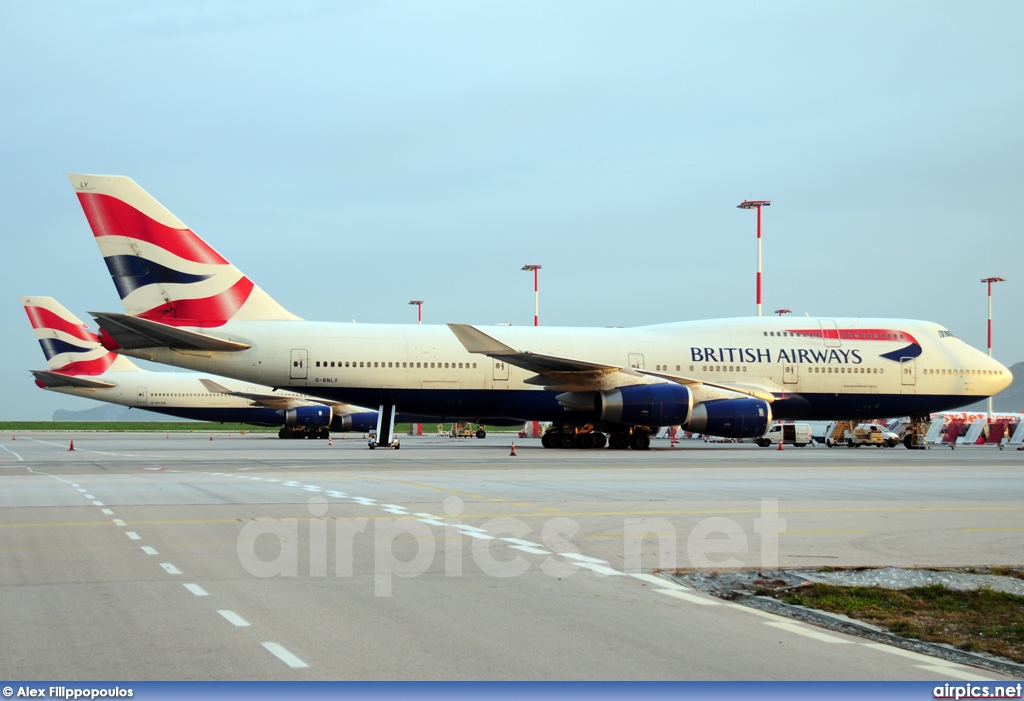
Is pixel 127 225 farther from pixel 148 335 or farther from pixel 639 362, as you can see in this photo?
pixel 639 362

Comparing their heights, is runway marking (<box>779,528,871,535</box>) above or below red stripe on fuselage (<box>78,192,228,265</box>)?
below

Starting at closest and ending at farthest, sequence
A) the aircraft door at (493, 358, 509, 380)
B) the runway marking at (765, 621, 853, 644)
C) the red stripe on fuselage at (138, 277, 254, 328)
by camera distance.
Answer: the runway marking at (765, 621, 853, 644) → the red stripe on fuselage at (138, 277, 254, 328) → the aircraft door at (493, 358, 509, 380)

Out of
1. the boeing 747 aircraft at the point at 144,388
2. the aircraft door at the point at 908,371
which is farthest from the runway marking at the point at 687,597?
the boeing 747 aircraft at the point at 144,388

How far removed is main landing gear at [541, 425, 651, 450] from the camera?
37.9 metres

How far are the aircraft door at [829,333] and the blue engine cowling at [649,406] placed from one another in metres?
7.57

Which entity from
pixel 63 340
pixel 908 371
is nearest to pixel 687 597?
pixel 908 371

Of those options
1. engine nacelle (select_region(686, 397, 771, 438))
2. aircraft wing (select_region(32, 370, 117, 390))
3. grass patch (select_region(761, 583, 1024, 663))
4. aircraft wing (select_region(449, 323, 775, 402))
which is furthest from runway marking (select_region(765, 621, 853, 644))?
aircraft wing (select_region(32, 370, 117, 390))

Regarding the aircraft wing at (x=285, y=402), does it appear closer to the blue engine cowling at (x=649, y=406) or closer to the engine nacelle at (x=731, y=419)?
the blue engine cowling at (x=649, y=406)

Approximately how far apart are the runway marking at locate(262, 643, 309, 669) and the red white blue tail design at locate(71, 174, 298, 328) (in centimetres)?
2963

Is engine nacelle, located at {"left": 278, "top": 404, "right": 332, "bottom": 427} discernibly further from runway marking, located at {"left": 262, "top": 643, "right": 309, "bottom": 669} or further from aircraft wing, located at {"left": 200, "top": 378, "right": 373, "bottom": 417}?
runway marking, located at {"left": 262, "top": 643, "right": 309, "bottom": 669}

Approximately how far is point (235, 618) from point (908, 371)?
3661cm

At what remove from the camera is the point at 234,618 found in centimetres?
716

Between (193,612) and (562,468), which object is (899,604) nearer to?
(193,612)

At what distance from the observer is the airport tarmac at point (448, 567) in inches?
237
